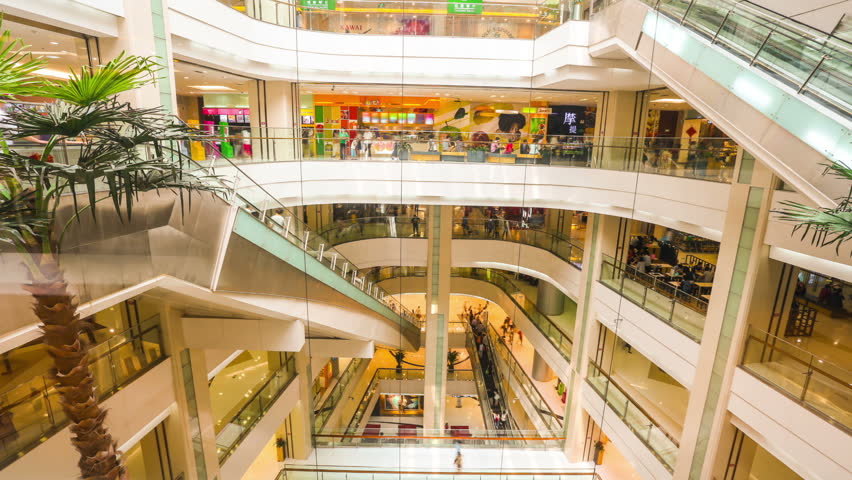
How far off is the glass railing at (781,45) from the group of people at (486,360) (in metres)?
10.4

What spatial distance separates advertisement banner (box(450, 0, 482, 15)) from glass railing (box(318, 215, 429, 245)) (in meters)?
5.52

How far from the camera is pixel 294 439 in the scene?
965cm

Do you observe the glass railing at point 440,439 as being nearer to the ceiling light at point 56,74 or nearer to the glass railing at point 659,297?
the glass railing at point 659,297

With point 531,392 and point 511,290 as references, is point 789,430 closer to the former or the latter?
point 531,392

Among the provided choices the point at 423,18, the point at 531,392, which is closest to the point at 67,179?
the point at 423,18

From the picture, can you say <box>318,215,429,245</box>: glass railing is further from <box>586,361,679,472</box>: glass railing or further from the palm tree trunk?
the palm tree trunk

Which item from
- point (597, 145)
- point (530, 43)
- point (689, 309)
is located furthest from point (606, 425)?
point (530, 43)

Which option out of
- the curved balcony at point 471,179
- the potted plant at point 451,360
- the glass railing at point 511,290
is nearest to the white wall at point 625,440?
the glass railing at point 511,290

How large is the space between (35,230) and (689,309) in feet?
25.0

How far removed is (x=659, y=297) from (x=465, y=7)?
6593 millimetres

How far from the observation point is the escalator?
3.01 m

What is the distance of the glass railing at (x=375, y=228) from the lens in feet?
39.3

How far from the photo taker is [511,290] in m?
14.1

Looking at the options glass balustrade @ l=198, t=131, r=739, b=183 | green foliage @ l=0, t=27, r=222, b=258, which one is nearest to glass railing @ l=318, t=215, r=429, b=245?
glass balustrade @ l=198, t=131, r=739, b=183
